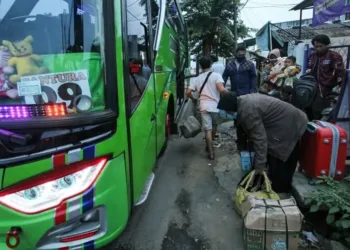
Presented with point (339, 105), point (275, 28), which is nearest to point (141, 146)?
point (339, 105)

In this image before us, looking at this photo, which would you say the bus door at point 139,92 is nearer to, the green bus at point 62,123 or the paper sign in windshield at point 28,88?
the green bus at point 62,123

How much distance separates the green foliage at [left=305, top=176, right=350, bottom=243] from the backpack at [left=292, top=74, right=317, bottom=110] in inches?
50.7

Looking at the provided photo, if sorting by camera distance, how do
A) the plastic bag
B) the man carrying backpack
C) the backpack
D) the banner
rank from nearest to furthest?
the plastic bag → the backpack → the man carrying backpack → the banner

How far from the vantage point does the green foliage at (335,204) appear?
263cm

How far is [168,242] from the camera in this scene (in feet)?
9.29

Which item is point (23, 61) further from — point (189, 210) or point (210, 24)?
point (210, 24)

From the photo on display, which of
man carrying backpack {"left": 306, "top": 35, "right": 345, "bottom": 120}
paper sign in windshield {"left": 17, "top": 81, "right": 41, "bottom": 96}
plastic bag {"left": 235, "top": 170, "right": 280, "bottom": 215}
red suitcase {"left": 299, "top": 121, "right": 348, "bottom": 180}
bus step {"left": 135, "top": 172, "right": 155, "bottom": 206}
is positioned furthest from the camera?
man carrying backpack {"left": 306, "top": 35, "right": 345, "bottom": 120}

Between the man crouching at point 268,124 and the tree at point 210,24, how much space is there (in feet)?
46.9

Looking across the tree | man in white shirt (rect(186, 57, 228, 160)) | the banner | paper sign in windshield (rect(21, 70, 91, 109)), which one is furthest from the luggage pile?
the tree

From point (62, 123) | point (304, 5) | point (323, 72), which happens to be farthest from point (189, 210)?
point (304, 5)

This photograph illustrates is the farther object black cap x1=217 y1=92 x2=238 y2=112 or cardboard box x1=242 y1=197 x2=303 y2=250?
black cap x1=217 y1=92 x2=238 y2=112

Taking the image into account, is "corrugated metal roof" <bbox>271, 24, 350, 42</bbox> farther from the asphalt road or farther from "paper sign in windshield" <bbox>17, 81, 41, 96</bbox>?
"paper sign in windshield" <bbox>17, 81, 41, 96</bbox>

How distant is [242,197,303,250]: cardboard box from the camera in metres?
2.40

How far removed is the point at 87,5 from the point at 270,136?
2228mm
